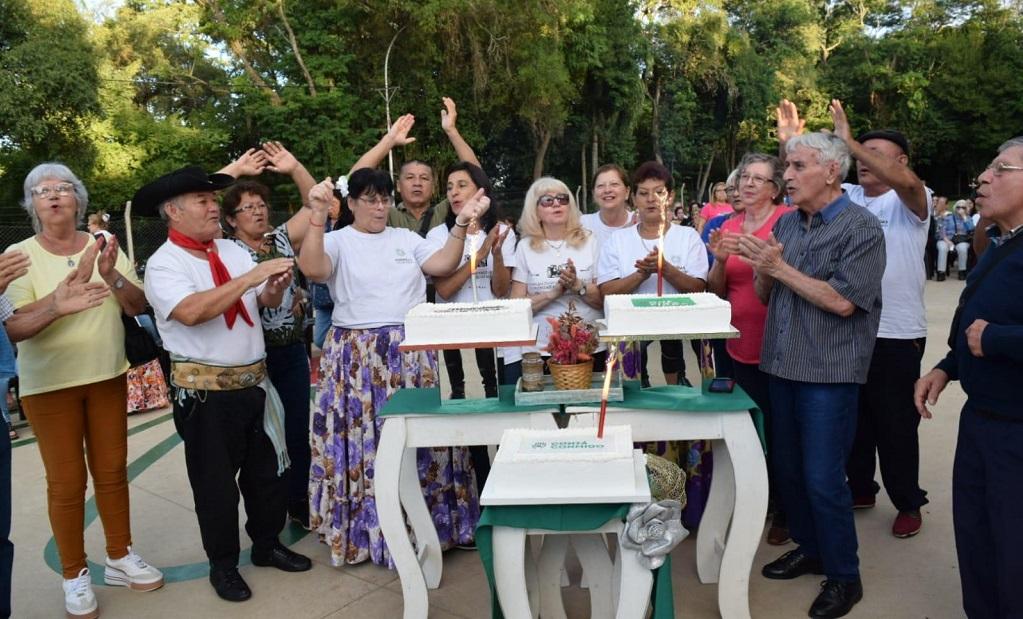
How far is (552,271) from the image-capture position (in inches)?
154

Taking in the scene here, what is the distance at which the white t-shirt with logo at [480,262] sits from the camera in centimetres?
377

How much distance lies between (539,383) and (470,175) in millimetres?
1944

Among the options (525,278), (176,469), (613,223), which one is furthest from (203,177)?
(176,469)

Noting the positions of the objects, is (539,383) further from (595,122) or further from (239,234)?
(595,122)

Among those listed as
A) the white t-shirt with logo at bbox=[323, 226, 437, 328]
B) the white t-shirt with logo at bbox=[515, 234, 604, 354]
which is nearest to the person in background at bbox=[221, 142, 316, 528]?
the white t-shirt with logo at bbox=[323, 226, 437, 328]

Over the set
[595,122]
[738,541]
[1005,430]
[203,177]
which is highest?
[595,122]

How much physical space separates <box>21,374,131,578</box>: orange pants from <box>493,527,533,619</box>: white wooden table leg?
2168 mm

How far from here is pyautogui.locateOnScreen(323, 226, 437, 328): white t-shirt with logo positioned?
356 cm

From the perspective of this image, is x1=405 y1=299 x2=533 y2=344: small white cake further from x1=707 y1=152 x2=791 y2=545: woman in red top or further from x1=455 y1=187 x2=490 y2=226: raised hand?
x1=707 y1=152 x2=791 y2=545: woman in red top

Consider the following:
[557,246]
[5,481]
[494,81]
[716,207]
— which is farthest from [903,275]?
[494,81]

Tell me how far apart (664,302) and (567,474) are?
3.04 feet

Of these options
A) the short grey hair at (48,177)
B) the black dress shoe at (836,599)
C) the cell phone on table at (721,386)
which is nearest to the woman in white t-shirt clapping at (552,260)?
the cell phone on table at (721,386)

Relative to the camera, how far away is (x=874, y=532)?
3.80m

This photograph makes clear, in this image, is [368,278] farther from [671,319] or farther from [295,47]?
A: [295,47]
